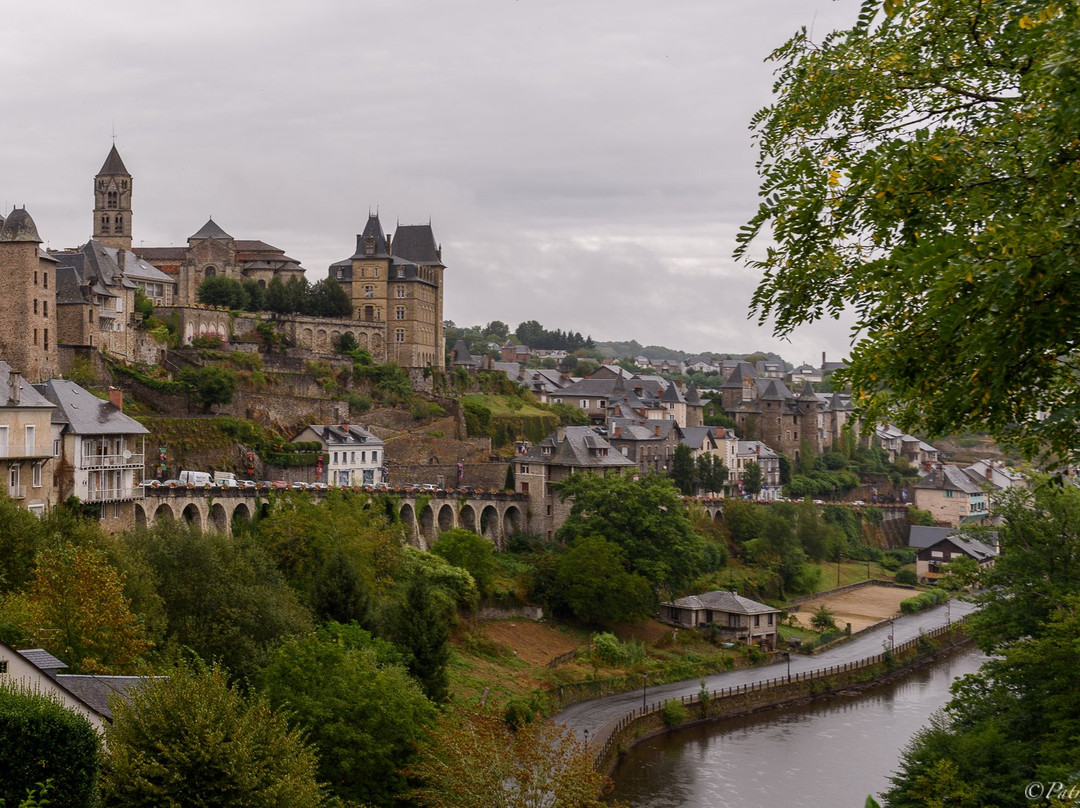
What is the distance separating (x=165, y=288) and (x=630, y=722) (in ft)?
153

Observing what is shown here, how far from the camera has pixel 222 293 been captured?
75.9m

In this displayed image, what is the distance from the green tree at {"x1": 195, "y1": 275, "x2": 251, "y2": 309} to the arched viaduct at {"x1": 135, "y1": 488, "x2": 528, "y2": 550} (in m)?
24.6

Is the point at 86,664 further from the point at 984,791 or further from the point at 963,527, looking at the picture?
the point at 963,527

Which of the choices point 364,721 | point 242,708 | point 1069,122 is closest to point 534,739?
point 364,721

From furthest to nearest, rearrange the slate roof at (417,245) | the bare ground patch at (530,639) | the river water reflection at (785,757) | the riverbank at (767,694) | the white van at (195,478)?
1. the slate roof at (417,245)
2. the bare ground patch at (530,639)
3. the white van at (195,478)
4. the riverbank at (767,694)
5. the river water reflection at (785,757)

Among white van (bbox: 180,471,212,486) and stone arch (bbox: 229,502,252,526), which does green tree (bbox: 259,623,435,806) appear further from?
white van (bbox: 180,471,212,486)

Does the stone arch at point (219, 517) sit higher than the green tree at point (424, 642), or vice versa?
the stone arch at point (219, 517)

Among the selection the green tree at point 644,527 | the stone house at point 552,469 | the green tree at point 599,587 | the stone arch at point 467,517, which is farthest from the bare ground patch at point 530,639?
the stone house at point 552,469

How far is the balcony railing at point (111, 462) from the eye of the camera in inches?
1515

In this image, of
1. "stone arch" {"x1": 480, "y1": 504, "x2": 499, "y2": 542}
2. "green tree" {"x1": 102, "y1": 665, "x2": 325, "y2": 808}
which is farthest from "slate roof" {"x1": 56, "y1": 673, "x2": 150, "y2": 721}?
"stone arch" {"x1": 480, "y1": 504, "x2": 499, "y2": 542}

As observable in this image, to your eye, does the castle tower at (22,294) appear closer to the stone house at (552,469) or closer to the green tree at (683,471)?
the stone house at (552,469)

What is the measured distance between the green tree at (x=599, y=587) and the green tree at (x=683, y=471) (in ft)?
92.2

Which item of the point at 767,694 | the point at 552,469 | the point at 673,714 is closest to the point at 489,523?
the point at 552,469

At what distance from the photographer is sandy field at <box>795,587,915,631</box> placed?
65625 mm
